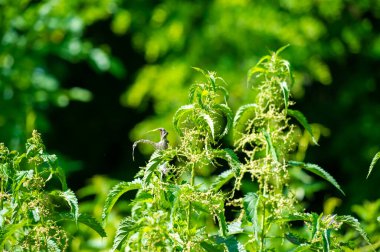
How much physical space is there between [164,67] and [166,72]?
0.15 metres

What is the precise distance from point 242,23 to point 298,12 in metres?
0.60

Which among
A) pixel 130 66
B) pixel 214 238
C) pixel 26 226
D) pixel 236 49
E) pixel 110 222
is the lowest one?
pixel 214 238

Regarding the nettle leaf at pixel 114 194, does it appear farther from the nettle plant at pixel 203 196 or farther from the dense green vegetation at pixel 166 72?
the dense green vegetation at pixel 166 72

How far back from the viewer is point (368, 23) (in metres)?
8.31

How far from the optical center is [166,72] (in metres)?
7.57

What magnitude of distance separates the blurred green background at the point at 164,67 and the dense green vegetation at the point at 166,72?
0.04 feet

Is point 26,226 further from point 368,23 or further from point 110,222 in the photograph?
point 368,23

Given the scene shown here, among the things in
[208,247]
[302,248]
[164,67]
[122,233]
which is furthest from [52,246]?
[164,67]

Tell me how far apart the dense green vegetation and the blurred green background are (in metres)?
0.01

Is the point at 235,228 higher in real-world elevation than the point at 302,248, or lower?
higher

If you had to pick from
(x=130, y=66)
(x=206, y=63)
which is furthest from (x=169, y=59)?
(x=130, y=66)

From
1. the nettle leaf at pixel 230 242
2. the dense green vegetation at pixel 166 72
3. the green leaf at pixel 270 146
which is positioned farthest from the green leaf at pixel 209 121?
the dense green vegetation at pixel 166 72

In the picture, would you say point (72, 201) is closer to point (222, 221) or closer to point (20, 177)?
point (20, 177)

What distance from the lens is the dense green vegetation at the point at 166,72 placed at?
6871 millimetres
